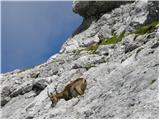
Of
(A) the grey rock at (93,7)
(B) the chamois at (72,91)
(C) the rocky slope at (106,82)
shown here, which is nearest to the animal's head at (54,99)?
(B) the chamois at (72,91)

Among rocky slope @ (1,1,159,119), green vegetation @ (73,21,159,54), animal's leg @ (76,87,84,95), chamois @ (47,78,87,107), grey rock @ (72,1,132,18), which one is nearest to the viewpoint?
rocky slope @ (1,1,159,119)

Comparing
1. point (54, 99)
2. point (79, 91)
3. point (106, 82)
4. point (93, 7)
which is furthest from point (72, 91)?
point (93, 7)

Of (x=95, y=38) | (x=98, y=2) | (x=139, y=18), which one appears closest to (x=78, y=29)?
(x=98, y=2)

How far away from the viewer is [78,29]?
84562 mm

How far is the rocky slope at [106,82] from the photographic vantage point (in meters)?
31.8

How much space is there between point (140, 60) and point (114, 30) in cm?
3559

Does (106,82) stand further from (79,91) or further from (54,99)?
(54,99)

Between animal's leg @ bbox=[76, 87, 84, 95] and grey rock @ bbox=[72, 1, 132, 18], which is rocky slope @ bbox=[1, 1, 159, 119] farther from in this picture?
grey rock @ bbox=[72, 1, 132, 18]

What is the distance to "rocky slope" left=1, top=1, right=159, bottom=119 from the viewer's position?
31.8m

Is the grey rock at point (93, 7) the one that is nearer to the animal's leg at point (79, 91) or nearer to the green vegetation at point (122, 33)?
the green vegetation at point (122, 33)

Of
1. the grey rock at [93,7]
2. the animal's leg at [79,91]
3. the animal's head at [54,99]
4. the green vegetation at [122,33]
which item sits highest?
the grey rock at [93,7]

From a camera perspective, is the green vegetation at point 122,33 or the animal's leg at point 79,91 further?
the green vegetation at point 122,33

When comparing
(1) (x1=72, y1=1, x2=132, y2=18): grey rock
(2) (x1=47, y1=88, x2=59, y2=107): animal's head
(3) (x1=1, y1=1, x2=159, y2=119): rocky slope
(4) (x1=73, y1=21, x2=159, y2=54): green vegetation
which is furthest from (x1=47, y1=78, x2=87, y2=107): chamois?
(1) (x1=72, y1=1, x2=132, y2=18): grey rock

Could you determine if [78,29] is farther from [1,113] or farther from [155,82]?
[155,82]
